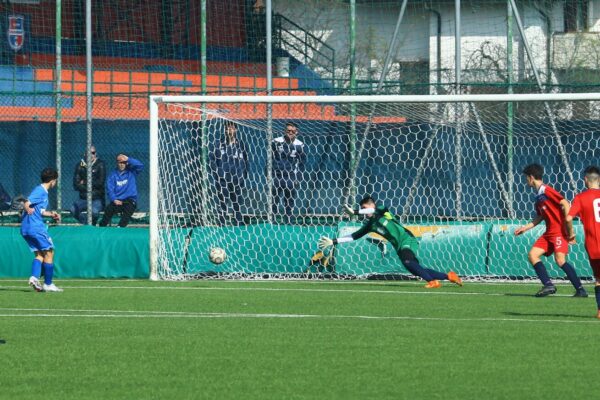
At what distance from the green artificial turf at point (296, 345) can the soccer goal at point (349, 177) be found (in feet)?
10.6

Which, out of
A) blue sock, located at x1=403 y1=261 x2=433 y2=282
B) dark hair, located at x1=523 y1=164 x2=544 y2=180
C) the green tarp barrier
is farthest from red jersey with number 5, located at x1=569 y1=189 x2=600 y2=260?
the green tarp barrier

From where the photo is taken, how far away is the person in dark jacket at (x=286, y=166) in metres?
22.5

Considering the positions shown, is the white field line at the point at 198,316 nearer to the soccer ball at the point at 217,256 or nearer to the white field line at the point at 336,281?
the white field line at the point at 336,281

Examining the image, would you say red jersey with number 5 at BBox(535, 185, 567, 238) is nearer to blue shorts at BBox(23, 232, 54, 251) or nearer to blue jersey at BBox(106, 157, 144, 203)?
blue shorts at BBox(23, 232, 54, 251)

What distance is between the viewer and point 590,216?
13156mm

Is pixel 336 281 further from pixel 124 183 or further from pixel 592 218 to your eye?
pixel 592 218

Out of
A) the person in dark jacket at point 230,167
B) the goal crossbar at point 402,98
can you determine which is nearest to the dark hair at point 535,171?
the goal crossbar at point 402,98

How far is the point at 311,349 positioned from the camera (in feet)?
34.7

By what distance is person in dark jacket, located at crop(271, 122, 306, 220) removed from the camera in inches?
887

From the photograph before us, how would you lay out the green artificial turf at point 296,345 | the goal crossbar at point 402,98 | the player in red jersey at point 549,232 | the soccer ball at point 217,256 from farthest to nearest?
1. the soccer ball at point 217,256
2. the goal crossbar at point 402,98
3. the player in red jersey at point 549,232
4. the green artificial turf at point 296,345

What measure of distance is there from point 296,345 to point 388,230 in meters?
7.68

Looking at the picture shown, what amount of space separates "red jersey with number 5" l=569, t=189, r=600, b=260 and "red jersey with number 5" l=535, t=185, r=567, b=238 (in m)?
2.96

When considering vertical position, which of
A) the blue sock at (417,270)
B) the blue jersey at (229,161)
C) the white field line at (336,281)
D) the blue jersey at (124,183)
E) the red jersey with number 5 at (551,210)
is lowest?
the white field line at (336,281)

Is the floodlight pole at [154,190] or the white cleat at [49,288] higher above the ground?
the floodlight pole at [154,190]
